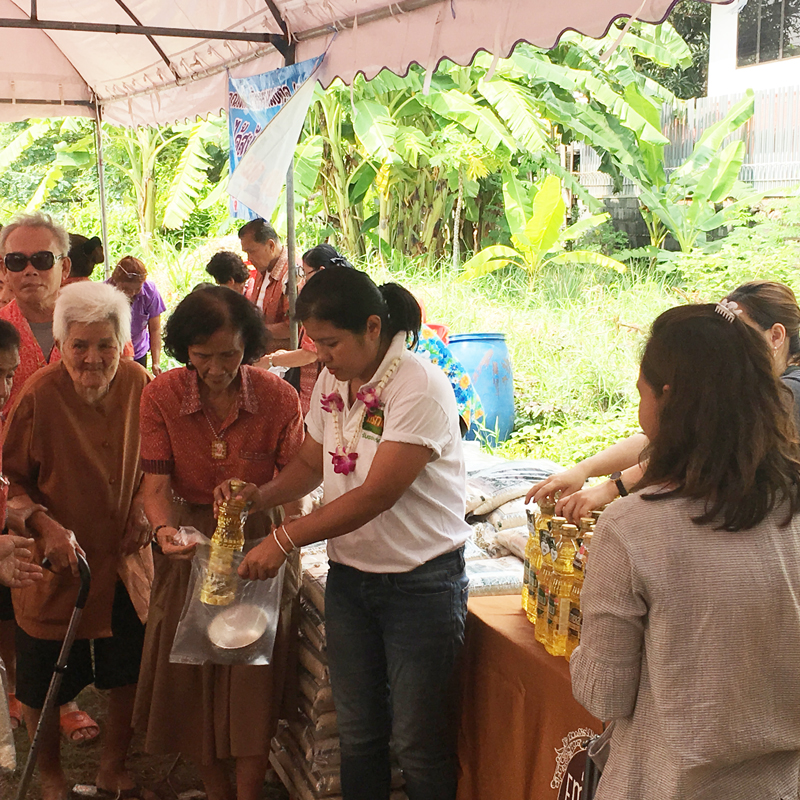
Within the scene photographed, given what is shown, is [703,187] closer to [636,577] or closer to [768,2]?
[768,2]

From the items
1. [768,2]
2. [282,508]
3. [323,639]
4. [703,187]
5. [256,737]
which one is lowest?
[256,737]

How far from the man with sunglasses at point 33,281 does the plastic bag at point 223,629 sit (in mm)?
1377

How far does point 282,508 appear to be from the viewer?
9.73ft

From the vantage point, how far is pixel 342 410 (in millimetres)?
2531

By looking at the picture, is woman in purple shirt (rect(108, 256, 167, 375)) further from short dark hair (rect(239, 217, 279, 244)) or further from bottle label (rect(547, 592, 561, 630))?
bottle label (rect(547, 592, 561, 630))

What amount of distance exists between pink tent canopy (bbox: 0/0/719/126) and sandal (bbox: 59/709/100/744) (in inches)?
125

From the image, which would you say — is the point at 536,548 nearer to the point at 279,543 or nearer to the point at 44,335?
the point at 279,543

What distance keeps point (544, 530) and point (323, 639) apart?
98 centimetres

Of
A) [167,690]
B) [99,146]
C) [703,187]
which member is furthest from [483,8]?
[703,187]

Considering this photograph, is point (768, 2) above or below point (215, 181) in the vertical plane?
above

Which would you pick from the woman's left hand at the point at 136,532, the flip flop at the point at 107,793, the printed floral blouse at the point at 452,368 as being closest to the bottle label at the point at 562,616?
the woman's left hand at the point at 136,532

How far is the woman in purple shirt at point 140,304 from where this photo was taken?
20.4 ft

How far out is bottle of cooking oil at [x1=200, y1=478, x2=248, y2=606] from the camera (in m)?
2.55

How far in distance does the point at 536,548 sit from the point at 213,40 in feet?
13.3
